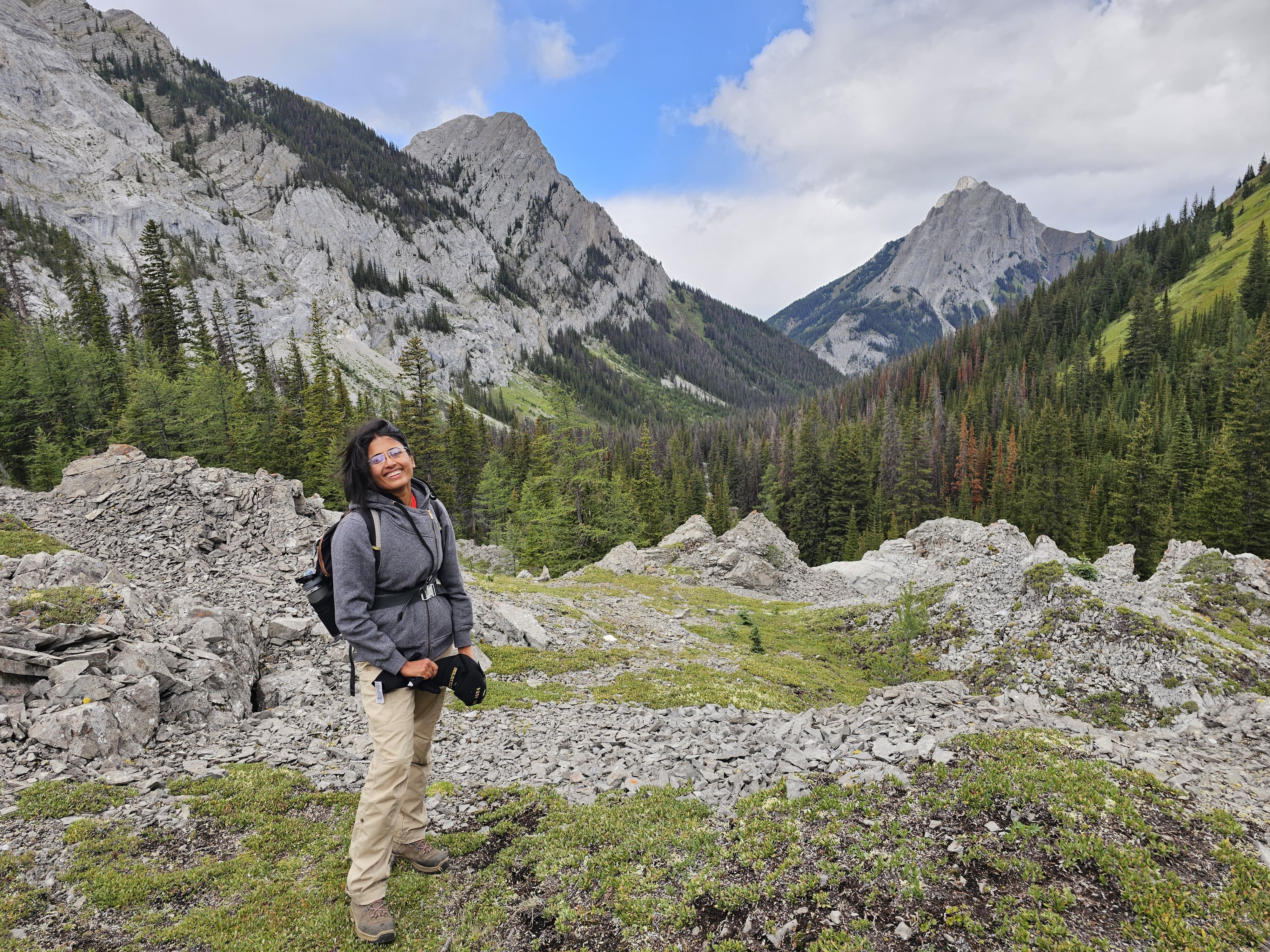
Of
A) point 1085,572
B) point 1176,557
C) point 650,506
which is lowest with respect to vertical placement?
point 1176,557

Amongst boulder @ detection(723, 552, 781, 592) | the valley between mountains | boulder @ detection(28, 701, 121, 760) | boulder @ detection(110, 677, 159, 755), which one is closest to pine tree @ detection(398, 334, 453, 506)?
boulder @ detection(723, 552, 781, 592)

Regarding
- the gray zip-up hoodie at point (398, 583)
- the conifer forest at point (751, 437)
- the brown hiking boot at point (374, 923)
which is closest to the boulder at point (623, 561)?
the conifer forest at point (751, 437)

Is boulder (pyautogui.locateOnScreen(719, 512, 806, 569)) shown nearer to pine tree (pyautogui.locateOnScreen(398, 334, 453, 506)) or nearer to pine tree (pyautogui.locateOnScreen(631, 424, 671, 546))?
pine tree (pyautogui.locateOnScreen(631, 424, 671, 546))

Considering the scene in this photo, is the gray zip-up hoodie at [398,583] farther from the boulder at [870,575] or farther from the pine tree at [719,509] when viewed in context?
the pine tree at [719,509]

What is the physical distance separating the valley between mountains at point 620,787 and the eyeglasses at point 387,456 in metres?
4.96

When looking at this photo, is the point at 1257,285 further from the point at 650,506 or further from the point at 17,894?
the point at 17,894

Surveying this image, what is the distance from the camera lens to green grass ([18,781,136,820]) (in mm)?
6941

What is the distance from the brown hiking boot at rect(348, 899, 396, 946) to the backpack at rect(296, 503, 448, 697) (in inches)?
87.0

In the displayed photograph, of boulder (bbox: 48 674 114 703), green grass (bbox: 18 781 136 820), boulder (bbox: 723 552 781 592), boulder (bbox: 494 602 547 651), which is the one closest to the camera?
green grass (bbox: 18 781 136 820)

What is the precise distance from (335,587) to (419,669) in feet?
4.01

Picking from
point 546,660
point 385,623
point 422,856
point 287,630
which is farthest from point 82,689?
point 546,660

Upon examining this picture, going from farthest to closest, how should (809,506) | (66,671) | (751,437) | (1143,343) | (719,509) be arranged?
(751,437), (1143,343), (809,506), (719,509), (66,671)

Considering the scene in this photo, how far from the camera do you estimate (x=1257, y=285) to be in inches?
4026

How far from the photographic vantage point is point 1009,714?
9609 millimetres
